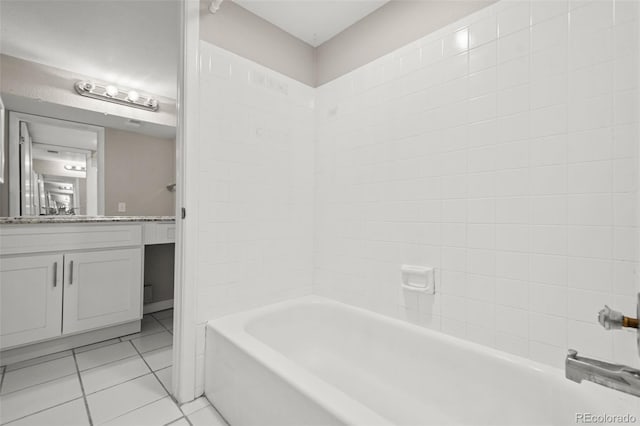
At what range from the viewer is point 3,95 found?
2312mm

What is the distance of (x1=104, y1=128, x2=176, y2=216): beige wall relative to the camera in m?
3.00

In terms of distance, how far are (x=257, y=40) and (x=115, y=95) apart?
5.73 feet

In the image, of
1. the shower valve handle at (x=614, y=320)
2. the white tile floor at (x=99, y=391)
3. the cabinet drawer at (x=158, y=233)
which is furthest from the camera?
the cabinet drawer at (x=158, y=233)

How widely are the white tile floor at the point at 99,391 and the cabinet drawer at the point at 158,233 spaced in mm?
821

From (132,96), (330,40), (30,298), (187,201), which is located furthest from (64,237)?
(330,40)

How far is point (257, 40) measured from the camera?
74.6 inches

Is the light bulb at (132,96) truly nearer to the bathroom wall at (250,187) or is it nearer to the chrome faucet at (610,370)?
the bathroom wall at (250,187)

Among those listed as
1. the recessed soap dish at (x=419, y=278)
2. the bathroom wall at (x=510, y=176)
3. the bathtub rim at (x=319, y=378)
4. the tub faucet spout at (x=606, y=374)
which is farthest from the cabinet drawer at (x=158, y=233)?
the tub faucet spout at (x=606, y=374)

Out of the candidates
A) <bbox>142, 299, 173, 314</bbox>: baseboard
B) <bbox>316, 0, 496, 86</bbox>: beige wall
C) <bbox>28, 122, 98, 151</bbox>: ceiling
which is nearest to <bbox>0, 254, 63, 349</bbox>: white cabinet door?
<bbox>142, 299, 173, 314</bbox>: baseboard

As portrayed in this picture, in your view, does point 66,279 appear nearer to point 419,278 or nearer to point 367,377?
point 367,377

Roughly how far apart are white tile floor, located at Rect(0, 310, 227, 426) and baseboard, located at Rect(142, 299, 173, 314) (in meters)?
0.71

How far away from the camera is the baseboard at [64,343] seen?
1.90 metres

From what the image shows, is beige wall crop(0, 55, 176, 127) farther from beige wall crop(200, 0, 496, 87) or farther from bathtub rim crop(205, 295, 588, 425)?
bathtub rim crop(205, 295, 588, 425)

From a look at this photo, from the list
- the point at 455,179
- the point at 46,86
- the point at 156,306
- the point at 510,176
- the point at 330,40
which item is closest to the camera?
the point at 510,176
